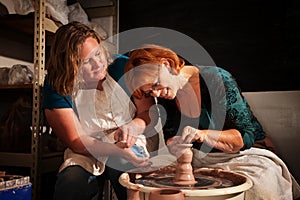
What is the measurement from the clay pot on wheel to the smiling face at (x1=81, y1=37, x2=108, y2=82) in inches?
24.3

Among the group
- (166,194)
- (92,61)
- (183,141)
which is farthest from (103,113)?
(166,194)

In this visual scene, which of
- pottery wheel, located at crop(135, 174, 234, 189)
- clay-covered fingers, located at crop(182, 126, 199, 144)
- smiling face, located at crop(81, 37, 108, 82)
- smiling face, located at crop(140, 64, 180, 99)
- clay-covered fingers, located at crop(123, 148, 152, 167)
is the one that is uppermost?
smiling face, located at crop(81, 37, 108, 82)

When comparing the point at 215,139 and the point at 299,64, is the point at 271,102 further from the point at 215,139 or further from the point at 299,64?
the point at 215,139

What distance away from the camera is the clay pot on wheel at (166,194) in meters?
0.74

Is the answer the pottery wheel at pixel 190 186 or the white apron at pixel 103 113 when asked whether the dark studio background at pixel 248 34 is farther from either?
the pottery wheel at pixel 190 186

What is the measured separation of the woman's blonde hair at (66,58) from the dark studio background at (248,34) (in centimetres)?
75

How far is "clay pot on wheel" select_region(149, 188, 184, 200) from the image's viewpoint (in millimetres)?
738

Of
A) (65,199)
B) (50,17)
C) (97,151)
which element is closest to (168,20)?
(50,17)

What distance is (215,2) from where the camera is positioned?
68.5 inches

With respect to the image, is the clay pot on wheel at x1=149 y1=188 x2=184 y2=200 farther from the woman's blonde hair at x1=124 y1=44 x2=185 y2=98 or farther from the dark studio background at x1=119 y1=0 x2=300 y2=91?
the dark studio background at x1=119 y1=0 x2=300 y2=91

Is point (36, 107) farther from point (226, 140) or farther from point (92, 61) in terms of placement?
point (226, 140)

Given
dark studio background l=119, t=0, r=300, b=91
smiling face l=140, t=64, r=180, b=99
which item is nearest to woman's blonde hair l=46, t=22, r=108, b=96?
smiling face l=140, t=64, r=180, b=99

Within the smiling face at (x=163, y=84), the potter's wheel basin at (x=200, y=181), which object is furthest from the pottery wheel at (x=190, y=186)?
the smiling face at (x=163, y=84)

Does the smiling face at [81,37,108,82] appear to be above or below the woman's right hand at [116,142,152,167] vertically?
above
